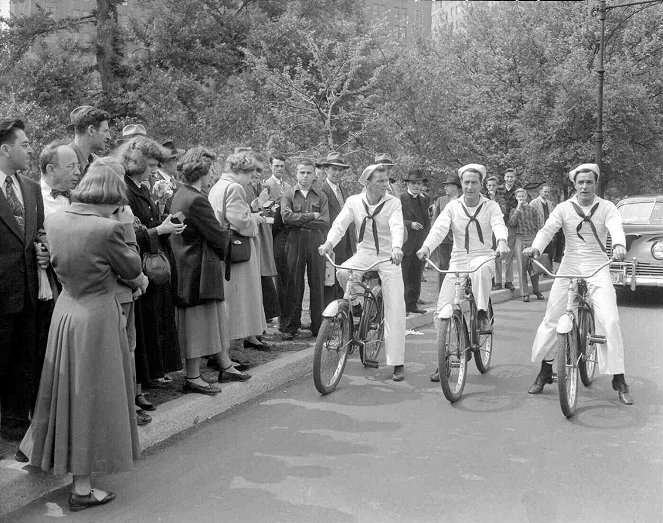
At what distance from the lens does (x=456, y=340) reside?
6.54 meters

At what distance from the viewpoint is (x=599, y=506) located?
13.6ft

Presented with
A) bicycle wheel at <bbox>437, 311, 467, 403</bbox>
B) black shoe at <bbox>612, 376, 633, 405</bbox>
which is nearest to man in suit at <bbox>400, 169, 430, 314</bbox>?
bicycle wheel at <bbox>437, 311, 467, 403</bbox>

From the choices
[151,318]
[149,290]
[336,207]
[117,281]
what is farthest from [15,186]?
[336,207]

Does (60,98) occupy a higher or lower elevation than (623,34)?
lower

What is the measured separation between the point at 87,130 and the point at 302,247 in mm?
3790

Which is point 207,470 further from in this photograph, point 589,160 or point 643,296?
point 589,160

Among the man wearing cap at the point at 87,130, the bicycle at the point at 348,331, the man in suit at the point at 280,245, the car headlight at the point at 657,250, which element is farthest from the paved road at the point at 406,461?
the car headlight at the point at 657,250

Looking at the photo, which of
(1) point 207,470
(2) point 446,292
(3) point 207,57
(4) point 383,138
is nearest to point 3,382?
(1) point 207,470

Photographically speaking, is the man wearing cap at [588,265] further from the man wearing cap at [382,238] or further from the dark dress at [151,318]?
the dark dress at [151,318]

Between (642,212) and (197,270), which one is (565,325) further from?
(642,212)

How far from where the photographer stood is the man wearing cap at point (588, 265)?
6.32 meters

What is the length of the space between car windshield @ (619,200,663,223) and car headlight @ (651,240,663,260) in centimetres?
124

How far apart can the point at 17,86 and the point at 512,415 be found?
19385mm

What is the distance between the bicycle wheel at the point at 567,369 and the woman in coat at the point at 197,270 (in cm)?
269
